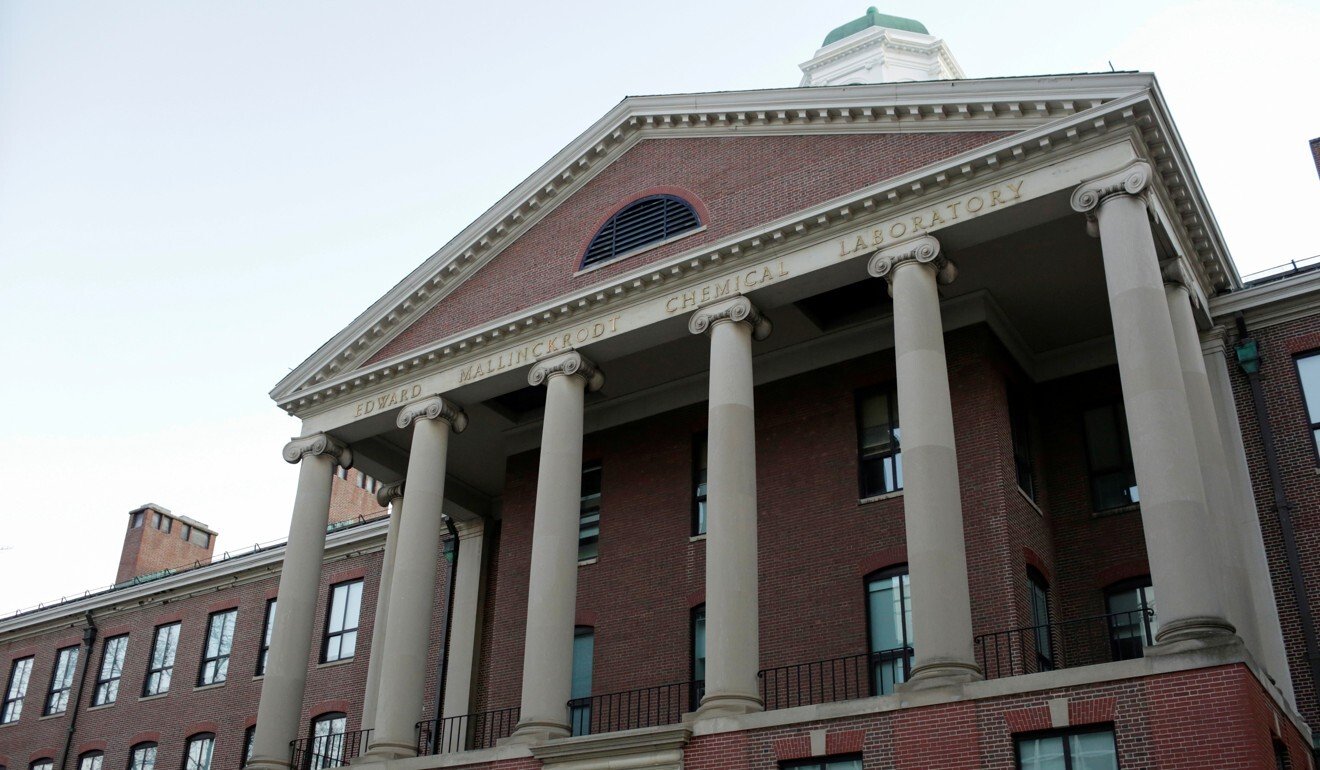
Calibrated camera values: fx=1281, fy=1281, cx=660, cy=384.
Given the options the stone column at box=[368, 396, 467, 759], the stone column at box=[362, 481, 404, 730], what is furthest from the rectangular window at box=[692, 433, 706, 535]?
the stone column at box=[362, 481, 404, 730]

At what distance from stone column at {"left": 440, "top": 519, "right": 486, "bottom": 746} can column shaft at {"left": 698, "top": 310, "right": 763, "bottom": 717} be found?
10188 millimetres

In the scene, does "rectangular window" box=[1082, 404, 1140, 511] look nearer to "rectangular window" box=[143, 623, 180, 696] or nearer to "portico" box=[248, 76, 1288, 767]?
"portico" box=[248, 76, 1288, 767]

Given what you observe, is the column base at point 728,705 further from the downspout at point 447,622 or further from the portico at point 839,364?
the downspout at point 447,622

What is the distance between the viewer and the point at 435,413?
28062mm

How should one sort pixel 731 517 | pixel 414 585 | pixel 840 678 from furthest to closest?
pixel 414 585 < pixel 840 678 < pixel 731 517

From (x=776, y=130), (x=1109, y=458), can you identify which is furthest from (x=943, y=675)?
(x=776, y=130)

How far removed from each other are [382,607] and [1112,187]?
1907 cm

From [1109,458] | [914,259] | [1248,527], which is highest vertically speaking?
[914,259]

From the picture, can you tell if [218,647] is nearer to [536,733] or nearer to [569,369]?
[569,369]

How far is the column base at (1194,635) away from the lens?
1647cm

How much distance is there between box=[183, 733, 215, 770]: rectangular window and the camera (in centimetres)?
3734

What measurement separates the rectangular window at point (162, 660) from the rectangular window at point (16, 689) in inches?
278

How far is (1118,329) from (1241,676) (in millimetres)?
5646

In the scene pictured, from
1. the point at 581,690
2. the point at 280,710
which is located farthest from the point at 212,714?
the point at 581,690
